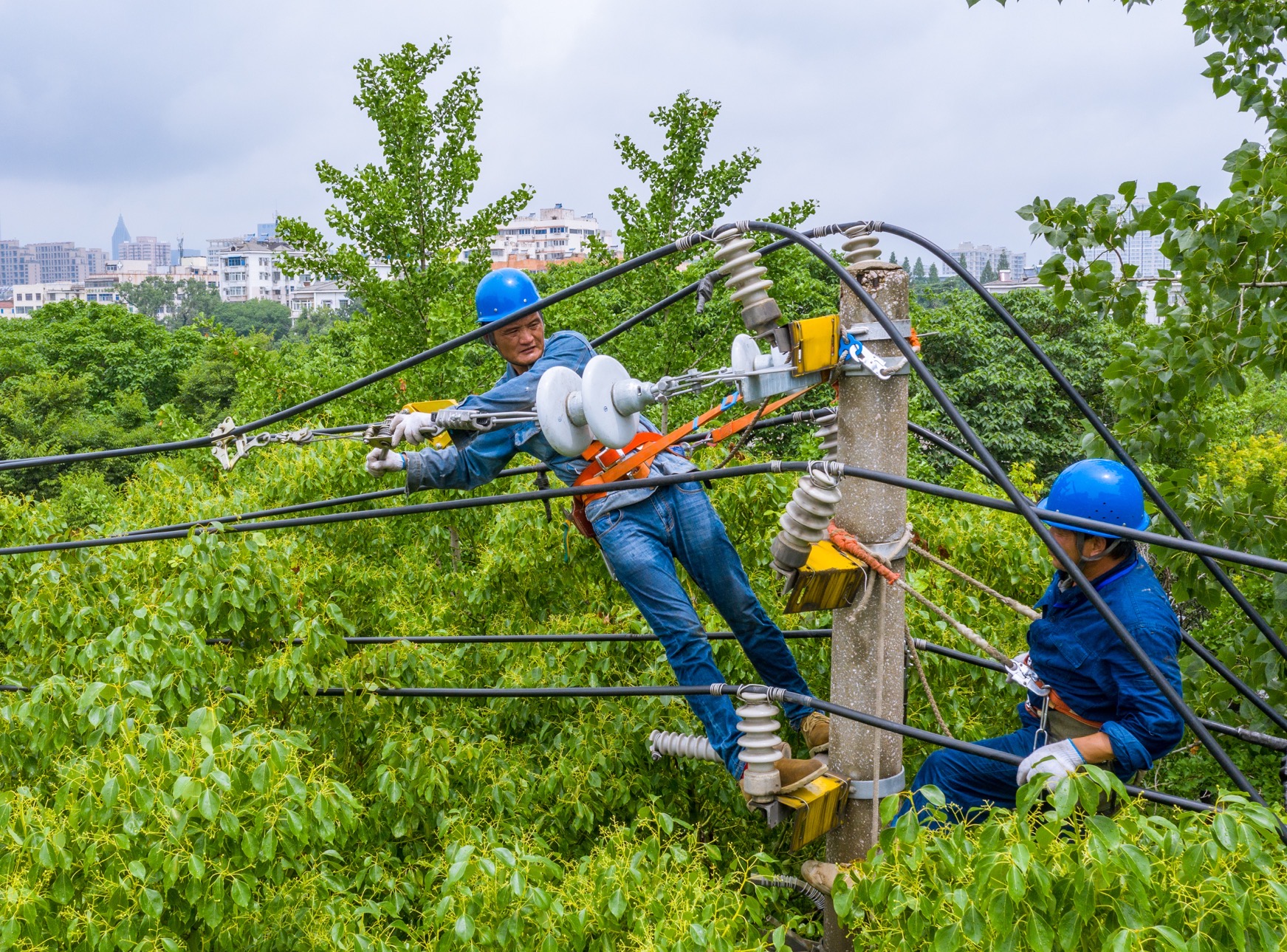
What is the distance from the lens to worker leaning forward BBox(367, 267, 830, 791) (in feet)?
11.4

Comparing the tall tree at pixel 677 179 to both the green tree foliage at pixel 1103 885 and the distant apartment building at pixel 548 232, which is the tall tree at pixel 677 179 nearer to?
the green tree foliage at pixel 1103 885

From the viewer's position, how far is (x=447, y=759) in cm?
403

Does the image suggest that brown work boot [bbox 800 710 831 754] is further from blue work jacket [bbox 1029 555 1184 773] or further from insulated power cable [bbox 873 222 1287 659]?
insulated power cable [bbox 873 222 1287 659]

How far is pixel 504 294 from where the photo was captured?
3.95 meters

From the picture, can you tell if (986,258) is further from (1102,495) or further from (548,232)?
(1102,495)

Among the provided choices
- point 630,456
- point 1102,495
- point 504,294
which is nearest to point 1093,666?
point 1102,495

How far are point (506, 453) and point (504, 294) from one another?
2.12 feet

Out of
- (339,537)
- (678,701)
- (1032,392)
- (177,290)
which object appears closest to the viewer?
(678,701)

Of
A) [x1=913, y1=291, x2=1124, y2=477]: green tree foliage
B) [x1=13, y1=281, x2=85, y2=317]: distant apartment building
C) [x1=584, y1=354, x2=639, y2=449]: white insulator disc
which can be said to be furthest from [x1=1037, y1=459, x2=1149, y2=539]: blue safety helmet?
[x1=13, y1=281, x2=85, y2=317]: distant apartment building

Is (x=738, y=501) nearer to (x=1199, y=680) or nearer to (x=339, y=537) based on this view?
(x=1199, y=680)

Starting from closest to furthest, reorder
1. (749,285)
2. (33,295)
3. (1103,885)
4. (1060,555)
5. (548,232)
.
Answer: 1. (1103,885)
2. (1060,555)
3. (749,285)
4. (548,232)
5. (33,295)

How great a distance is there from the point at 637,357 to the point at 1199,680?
885cm

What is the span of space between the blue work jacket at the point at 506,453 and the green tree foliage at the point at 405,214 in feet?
26.7

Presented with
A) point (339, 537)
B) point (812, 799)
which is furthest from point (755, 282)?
point (339, 537)
